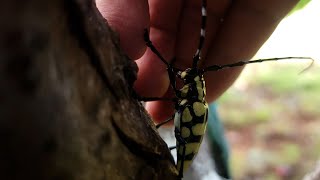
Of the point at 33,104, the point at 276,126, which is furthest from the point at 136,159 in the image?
the point at 276,126

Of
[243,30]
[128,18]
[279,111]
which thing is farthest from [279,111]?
[128,18]

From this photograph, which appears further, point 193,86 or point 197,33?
point 197,33

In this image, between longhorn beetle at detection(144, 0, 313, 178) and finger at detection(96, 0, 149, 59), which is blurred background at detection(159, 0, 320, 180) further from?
finger at detection(96, 0, 149, 59)

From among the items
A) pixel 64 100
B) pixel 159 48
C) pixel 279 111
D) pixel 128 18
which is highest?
pixel 64 100

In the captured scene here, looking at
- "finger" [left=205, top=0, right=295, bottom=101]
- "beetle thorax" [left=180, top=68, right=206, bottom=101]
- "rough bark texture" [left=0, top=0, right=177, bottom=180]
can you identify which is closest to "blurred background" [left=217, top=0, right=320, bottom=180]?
"finger" [left=205, top=0, right=295, bottom=101]

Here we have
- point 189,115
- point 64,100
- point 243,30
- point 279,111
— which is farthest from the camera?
point 279,111

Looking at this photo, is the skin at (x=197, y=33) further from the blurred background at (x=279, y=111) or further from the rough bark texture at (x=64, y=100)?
the blurred background at (x=279, y=111)

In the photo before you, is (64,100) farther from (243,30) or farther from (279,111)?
(279,111)
